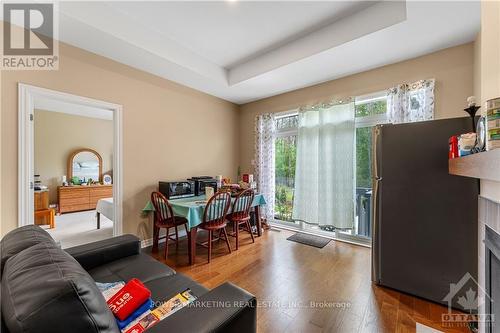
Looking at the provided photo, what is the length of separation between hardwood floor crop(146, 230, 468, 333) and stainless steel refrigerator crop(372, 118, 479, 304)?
0.77 ft

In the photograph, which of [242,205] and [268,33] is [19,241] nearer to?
[242,205]

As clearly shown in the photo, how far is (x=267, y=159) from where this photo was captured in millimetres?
4375

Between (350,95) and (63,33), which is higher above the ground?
(63,33)

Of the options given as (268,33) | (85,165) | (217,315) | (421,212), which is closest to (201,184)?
(268,33)

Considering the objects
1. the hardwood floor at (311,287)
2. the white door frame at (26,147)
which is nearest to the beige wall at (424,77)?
the hardwood floor at (311,287)

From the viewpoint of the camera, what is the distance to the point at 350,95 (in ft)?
11.1

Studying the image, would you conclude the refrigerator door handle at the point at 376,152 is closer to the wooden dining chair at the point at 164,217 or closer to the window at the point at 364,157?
the window at the point at 364,157

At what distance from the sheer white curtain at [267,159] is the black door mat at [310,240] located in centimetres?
80

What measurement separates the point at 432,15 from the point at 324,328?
296cm

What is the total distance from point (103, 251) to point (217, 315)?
1.28m

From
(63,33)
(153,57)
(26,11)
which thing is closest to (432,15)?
(153,57)

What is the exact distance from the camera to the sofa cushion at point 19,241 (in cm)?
106

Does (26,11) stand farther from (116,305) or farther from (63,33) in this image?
(116,305)

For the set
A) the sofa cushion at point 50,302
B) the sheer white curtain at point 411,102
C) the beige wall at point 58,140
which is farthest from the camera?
the beige wall at point 58,140
